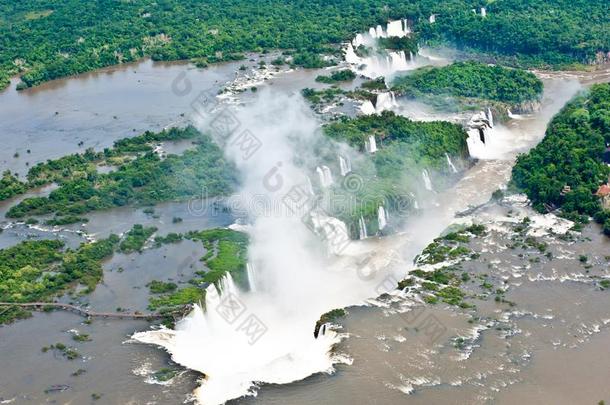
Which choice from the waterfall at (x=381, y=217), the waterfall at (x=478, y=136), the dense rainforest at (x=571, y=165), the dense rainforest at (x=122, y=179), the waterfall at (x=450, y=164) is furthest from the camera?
the waterfall at (x=478, y=136)

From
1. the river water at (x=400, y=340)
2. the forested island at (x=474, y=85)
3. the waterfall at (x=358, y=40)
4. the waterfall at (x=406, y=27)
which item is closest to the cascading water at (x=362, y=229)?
the river water at (x=400, y=340)

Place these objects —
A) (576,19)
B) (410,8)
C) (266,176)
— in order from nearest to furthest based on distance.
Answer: (266,176), (576,19), (410,8)

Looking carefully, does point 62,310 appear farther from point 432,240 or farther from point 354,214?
point 432,240

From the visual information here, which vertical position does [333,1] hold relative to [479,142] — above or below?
above

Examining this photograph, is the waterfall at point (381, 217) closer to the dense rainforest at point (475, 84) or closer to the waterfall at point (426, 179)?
the waterfall at point (426, 179)

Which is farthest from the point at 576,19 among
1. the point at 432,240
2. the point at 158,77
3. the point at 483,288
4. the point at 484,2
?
the point at 483,288
